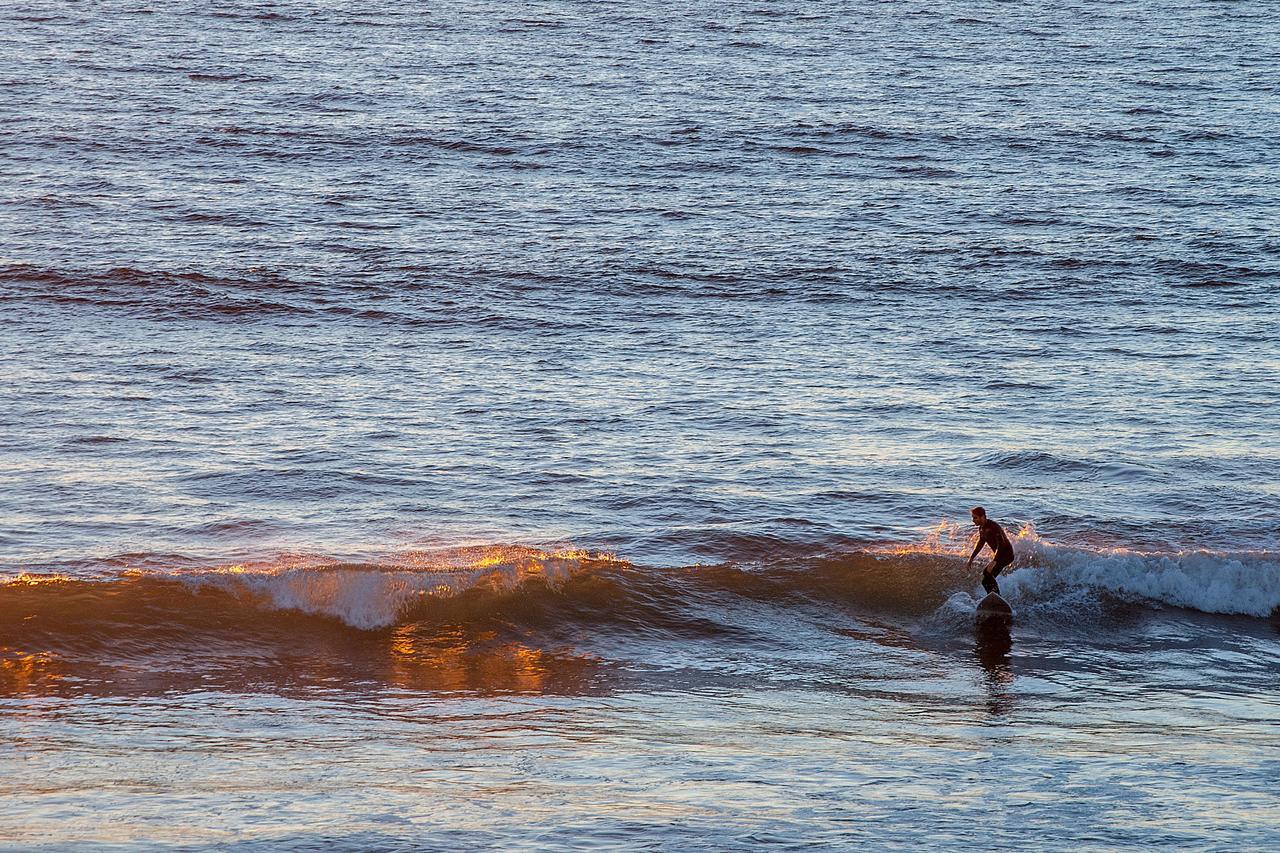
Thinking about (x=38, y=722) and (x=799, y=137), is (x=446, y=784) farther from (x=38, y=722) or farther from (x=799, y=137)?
(x=799, y=137)

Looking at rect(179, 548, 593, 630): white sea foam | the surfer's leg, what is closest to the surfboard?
the surfer's leg

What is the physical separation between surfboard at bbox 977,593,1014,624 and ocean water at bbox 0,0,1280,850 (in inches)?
11.2

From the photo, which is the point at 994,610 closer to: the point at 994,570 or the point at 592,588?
the point at 994,570

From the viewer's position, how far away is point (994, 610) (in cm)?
1992

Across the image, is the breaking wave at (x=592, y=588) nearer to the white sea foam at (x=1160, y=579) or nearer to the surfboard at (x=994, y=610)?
the white sea foam at (x=1160, y=579)

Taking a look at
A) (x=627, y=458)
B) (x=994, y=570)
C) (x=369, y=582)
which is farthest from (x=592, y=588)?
(x=994, y=570)

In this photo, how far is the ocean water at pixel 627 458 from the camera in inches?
506

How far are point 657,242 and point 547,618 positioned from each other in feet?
67.1

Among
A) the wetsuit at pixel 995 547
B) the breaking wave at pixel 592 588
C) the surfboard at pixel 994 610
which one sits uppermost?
the wetsuit at pixel 995 547

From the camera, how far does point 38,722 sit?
1491 cm

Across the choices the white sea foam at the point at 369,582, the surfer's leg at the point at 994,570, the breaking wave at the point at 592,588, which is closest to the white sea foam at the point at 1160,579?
the breaking wave at the point at 592,588

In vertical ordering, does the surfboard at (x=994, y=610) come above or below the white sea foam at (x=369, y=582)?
below

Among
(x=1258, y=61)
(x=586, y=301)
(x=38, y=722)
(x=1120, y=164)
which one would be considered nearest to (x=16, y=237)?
(x=586, y=301)

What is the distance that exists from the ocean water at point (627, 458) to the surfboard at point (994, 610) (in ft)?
0.93
